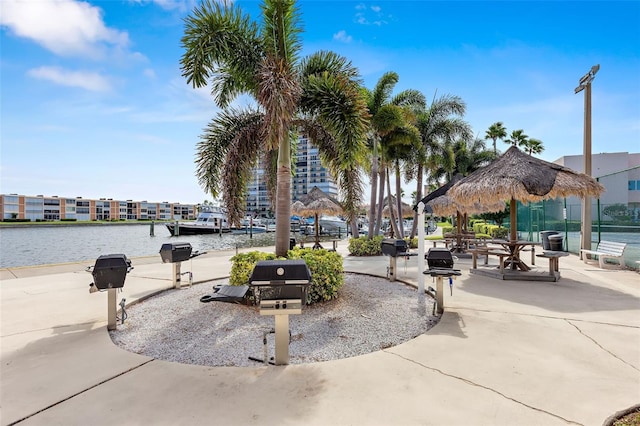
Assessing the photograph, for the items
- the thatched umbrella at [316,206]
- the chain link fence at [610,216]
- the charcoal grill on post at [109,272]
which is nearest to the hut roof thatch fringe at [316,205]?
the thatched umbrella at [316,206]

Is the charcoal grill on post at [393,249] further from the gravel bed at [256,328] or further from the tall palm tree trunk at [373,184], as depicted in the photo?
the tall palm tree trunk at [373,184]

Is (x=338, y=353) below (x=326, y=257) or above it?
below

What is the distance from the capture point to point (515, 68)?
9.94 meters

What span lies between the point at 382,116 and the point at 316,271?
31.5 ft

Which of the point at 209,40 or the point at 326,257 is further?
the point at 326,257

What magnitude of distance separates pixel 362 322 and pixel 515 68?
1009 cm

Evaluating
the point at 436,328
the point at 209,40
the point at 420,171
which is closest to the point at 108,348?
the point at 436,328

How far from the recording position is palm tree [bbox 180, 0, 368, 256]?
5512mm

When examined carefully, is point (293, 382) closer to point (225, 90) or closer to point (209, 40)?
point (209, 40)

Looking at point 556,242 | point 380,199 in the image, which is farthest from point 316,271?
point 380,199

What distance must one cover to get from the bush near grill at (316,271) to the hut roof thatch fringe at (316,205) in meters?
8.93

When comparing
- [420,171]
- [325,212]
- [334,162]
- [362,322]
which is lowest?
[362,322]

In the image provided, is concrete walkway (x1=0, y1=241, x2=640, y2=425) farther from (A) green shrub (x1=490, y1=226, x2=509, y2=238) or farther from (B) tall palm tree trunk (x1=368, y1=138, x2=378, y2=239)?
(A) green shrub (x1=490, y1=226, x2=509, y2=238)

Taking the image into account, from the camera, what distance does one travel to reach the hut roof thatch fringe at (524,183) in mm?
7539
